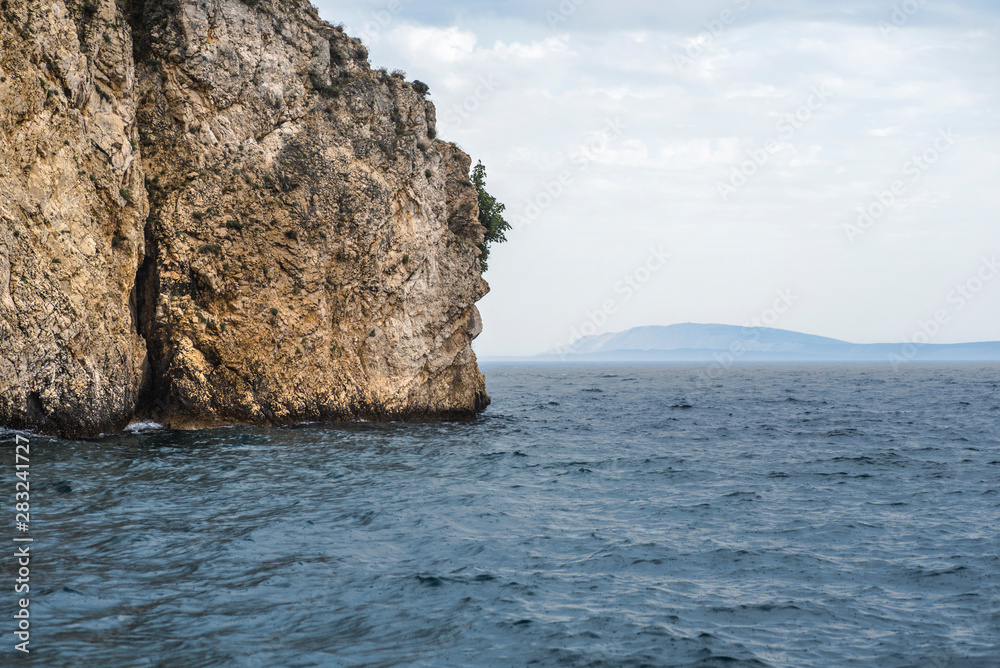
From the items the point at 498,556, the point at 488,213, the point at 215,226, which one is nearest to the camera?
the point at 498,556

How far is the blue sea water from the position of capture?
943cm

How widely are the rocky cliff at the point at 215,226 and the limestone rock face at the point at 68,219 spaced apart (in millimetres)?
60

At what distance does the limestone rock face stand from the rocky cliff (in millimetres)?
60

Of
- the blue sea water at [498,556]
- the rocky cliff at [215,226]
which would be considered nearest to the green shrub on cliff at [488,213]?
the rocky cliff at [215,226]

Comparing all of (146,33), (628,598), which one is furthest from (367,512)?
(146,33)

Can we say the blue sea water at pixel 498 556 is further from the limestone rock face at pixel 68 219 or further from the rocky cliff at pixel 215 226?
the rocky cliff at pixel 215 226

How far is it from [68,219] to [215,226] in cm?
556

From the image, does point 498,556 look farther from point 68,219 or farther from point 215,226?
point 215,226

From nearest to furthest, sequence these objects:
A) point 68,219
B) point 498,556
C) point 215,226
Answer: point 498,556 < point 68,219 < point 215,226

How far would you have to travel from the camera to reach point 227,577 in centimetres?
1139

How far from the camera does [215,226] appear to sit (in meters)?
28.2

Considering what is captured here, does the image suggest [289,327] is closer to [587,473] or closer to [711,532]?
[587,473]

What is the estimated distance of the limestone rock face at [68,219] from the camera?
70.8 feet

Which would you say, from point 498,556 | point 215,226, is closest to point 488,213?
point 215,226
